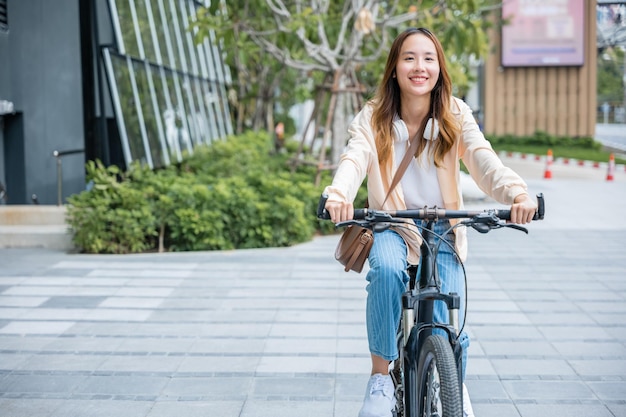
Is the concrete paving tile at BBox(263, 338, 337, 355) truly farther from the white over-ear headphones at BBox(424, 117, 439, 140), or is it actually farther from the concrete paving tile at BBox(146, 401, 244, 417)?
the white over-ear headphones at BBox(424, 117, 439, 140)

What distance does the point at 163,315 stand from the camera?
6.60 metres

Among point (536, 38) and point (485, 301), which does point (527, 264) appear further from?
point (536, 38)

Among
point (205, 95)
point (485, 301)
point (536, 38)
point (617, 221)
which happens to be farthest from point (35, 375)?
point (536, 38)

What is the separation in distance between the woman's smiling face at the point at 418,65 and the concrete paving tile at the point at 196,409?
1.83m

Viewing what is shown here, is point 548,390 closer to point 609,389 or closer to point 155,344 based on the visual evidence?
point 609,389

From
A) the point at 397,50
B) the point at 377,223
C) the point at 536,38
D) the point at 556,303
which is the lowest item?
the point at 556,303

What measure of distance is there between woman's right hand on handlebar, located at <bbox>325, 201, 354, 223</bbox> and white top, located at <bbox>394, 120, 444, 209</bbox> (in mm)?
572

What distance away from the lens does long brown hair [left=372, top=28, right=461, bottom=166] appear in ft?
11.8

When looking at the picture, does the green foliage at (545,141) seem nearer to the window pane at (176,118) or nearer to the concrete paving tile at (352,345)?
the window pane at (176,118)

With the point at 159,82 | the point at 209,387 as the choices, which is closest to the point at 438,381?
the point at 209,387

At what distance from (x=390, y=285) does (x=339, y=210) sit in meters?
0.41

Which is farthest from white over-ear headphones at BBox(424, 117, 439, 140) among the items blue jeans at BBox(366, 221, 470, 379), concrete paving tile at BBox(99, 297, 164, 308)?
concrete paving tile at BBox(99, 297, 164, 308)

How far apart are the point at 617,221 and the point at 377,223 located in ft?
32.8

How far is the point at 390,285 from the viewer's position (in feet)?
11.0
